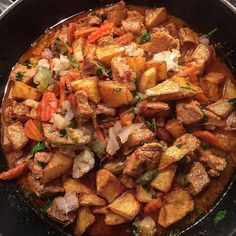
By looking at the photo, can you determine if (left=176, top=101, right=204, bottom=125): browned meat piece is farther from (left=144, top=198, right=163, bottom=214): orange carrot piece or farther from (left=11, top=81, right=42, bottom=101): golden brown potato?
(left=11, top=81, right=42, bottom=101): golden brown potato

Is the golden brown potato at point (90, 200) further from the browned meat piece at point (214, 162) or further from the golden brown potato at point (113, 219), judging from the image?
the browned meat piece at point (214, 162)

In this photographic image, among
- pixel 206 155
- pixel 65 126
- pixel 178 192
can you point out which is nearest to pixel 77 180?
pixel 65 126

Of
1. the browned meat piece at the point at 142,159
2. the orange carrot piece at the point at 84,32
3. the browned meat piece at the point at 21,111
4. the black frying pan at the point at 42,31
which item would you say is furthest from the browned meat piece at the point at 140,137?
the orange carrot piece at the point at 84,32

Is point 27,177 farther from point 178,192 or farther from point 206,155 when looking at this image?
point 206,155

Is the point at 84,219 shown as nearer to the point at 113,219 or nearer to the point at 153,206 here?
the point at 113,219

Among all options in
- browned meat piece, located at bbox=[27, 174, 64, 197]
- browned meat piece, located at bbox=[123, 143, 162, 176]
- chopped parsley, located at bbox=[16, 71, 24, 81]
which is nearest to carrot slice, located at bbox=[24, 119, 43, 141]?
browned meat piece, located at bbox=[27, 174, 64, 197]

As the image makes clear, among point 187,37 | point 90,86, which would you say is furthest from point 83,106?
point 187,37
